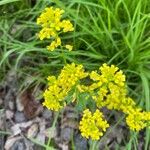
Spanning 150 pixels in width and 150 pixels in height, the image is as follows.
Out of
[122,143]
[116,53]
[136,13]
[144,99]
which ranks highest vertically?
[136,13]

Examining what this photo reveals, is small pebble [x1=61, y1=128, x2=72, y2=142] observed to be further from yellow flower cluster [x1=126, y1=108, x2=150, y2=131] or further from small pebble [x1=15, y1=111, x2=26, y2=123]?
yellow flower cluster [x1=126, y1=108, x2=150, y2=131]

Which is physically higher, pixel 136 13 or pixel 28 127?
pixel 136 13

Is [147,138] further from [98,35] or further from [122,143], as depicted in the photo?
[98,35]

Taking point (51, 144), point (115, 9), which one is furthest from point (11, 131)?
point (115, 9)

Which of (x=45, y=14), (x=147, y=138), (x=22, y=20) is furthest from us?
(x=22, y=20)

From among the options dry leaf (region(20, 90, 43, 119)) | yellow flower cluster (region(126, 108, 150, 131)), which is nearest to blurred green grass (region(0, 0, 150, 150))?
dry leaf (region(20, 90, 43, 119))

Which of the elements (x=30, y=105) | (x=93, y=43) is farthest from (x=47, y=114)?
(x=93, y=43)

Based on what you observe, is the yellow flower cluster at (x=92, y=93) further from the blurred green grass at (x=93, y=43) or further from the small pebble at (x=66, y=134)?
the small pebble at (x=66, y=134)

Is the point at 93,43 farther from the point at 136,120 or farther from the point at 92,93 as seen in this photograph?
the point at 136,120
